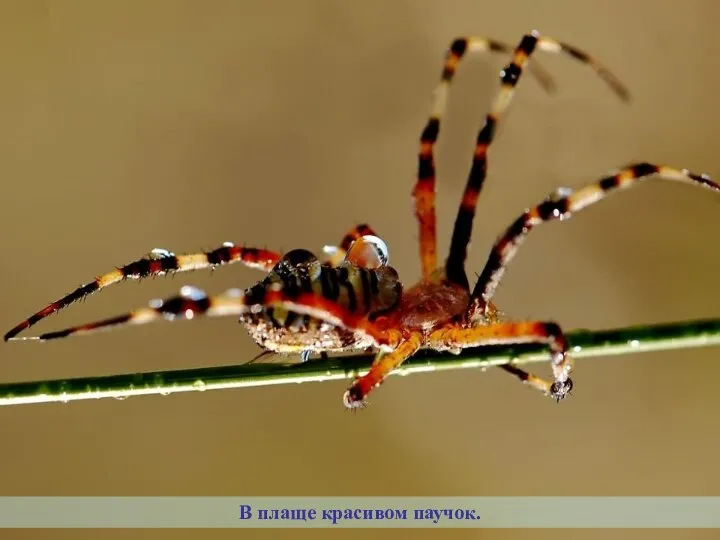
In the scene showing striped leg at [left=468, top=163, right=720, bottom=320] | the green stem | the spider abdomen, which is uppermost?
striped leg at [left=468, top=163, right=720, bottom=320]

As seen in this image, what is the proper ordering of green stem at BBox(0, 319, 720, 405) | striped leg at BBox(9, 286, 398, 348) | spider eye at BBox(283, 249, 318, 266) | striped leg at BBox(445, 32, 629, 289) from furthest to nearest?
striped leg at BBox(445, 32, 629, 289)
spider eye at BBox(283, 249, 318, 266)
striped leg at BBox(9, 286, 398, 348)
green stem at BBox(0, 319, 720, 405)

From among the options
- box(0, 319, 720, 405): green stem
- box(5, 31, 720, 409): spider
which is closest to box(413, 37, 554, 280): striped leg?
box(5, 31, 720, 409): spider

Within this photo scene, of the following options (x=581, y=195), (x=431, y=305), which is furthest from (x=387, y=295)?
(x=581, y=195)

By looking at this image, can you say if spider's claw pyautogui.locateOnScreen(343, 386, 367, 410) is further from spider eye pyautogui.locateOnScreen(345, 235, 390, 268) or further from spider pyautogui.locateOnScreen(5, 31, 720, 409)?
spider eye pyautogui.locateOnScreen(345, 235, 390, 268)

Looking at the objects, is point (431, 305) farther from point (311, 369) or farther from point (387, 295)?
point (311, 369)

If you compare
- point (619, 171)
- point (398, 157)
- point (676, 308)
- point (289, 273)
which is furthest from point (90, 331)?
point (676, 308)

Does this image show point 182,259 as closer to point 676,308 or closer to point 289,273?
point 289,273
